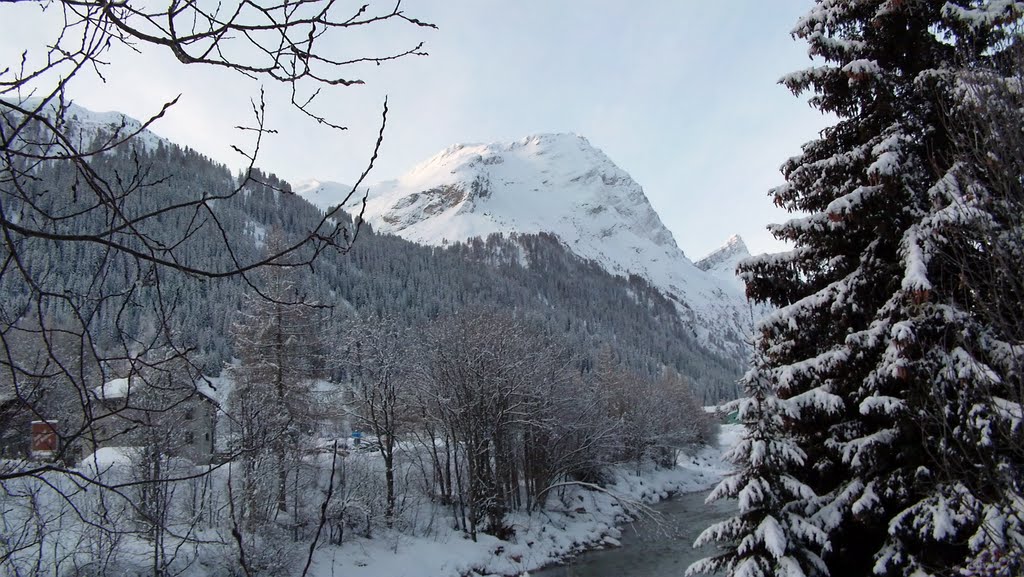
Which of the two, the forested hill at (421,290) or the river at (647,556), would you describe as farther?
the forested hill at (421,290)

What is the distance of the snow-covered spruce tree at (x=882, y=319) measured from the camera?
6852 millimetres

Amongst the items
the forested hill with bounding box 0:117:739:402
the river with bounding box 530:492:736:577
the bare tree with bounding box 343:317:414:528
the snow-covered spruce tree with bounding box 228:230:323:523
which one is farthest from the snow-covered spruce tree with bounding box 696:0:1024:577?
the forested hill with bounding box 0:117:739:402

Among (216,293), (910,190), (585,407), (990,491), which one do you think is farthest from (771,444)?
(216,293)

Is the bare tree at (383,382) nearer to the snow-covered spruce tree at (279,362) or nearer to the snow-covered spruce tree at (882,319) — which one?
the snow-covered spruce tree at (279,362)

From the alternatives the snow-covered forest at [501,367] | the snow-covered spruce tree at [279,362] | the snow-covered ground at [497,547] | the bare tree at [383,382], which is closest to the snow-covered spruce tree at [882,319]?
the snow-covered forest at [501,367]

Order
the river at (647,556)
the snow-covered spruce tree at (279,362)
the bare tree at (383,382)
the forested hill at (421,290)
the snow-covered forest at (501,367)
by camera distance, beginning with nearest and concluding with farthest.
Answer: the snow-covered forest at (501,367), the snow-covered spruce tree at (279,362), the river at (647,556), the bare tree at (383,382), the forested hill at (421,290)

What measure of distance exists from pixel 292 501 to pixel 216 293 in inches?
2504

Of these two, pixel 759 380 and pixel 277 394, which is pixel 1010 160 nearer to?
pixel 759 380

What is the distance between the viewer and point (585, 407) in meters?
33.7

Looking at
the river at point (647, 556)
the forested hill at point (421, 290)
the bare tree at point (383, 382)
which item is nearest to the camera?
the river at point (647, 556)

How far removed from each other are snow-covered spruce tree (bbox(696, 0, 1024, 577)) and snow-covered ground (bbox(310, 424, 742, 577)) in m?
10.00

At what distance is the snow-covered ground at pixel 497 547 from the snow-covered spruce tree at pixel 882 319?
32.8 feet

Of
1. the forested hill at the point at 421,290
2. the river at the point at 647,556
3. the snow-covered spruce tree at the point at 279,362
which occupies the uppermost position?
the forested hill at the point at 421,290

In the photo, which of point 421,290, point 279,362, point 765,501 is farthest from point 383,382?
point 421,290
